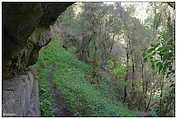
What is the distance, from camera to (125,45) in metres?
13.7

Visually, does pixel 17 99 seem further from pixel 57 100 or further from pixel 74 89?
pixel 74 89

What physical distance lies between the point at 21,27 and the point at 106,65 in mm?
12541

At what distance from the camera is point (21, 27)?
455cm

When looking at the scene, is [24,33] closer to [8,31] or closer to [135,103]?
[8,31]

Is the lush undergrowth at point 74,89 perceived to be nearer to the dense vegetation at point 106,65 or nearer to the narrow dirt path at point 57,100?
the dense vegetation at point 106,65

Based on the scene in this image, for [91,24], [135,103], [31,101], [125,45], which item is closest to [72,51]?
[91,24]

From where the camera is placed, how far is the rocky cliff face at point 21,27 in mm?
4234

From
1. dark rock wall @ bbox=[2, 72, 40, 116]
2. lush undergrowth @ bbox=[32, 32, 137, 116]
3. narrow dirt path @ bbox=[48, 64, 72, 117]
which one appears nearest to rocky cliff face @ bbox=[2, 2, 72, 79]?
dark rock wall @ bbox=[2, 72, 40, 116]

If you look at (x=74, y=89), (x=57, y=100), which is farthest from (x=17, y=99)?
(x=74, y=89)

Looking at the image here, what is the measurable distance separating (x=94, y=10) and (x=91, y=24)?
0.86 m

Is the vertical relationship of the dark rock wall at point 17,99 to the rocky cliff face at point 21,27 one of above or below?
below

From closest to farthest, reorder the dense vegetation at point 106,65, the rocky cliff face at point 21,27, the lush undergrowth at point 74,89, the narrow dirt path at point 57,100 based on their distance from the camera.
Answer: the rocky cliff face at point 21,27
the narrow dirt path at point 57,100
the lush undergrowth at point 74,89
the dense vegetation at point 106,65

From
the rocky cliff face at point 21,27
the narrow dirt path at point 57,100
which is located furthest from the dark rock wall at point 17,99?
the narrow dirt path at point 57,100

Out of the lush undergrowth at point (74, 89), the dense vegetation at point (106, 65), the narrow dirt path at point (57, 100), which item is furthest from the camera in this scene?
the dense vegetation at point (106, 65)
